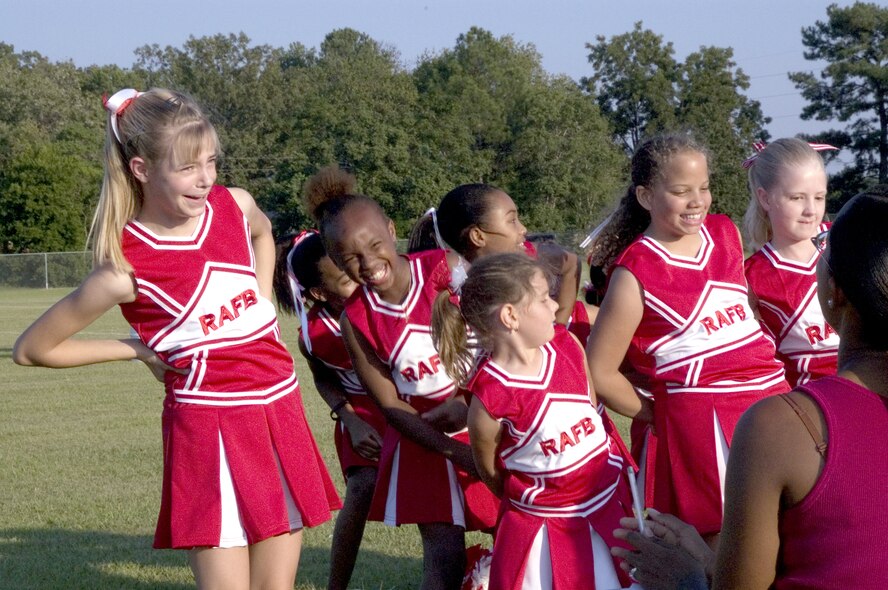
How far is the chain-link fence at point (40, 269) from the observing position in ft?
134

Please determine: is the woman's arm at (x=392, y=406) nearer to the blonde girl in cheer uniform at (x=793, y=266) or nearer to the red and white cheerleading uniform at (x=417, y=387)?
the red and white cheerleading uniform at (x=417, y=387)

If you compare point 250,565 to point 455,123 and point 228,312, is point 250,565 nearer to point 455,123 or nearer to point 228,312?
point 228,312

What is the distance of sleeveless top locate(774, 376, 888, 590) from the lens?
1.84 m

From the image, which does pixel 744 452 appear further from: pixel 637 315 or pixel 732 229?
pixel 732 229

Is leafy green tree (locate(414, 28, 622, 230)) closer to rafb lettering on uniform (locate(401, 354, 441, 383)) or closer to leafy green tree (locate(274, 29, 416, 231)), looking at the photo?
leafy green tree (locate(274, 29, 416, 231))

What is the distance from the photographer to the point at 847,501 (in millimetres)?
1846

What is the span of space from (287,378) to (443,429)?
2.13 ft

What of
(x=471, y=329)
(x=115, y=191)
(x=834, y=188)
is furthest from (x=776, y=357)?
(x=834, y=188)

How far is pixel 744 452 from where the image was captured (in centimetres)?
189

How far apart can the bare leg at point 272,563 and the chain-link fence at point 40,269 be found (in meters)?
39.1

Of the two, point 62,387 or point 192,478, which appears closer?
point 192,478

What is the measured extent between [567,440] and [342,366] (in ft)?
5.03

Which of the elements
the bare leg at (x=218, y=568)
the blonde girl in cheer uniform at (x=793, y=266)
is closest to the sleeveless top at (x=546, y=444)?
the bare leg at (x=218, y=568)

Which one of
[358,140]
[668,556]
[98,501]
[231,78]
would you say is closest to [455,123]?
[358,140]
